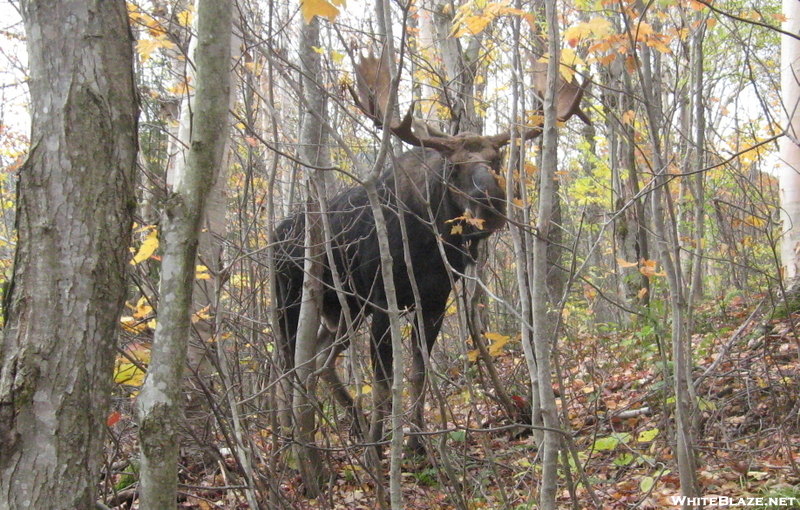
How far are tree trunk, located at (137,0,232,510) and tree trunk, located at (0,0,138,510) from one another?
0.47 feet

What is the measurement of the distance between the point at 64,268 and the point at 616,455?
3.64m

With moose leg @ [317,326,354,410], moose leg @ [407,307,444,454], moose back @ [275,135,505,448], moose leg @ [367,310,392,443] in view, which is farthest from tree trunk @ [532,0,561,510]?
moose back @ [275,135,505,448]

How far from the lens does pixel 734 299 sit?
6891 millimetres

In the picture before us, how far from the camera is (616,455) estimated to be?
4230 mm

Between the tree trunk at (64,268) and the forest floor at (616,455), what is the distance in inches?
44.5

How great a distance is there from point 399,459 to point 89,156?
71.4 inches

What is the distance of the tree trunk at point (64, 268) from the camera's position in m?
1.83

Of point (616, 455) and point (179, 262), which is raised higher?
point (179, 262)

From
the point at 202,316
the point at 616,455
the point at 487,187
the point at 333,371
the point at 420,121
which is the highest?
the point at 420,121

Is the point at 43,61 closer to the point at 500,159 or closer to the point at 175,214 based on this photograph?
the point at 175,214

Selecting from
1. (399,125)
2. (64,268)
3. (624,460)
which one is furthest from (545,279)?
(399,125)

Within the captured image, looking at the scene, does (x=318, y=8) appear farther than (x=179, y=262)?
Yes

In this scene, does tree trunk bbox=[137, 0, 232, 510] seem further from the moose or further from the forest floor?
the moose

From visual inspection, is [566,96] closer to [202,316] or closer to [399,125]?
[399,125]
